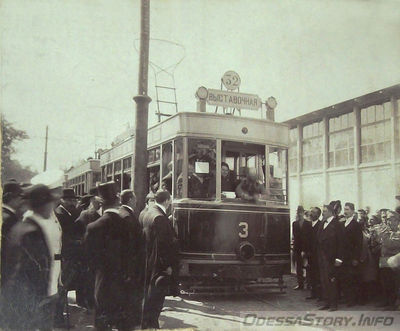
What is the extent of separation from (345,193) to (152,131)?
33.1ft

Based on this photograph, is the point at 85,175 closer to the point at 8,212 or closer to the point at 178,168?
the point at 178,168

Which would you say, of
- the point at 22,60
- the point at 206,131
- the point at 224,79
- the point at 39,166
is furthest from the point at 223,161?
the point at 22,60

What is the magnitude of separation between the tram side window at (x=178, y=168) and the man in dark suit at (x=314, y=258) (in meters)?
2.39

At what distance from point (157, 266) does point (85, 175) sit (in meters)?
8.05

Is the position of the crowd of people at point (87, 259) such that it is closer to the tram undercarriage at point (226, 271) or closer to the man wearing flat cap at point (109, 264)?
the man wearing flat cap at point (109, 264)

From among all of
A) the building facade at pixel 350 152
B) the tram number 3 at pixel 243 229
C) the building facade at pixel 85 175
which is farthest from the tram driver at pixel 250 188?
the building facade at pixel 350 152

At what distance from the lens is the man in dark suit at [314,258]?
6.94 meters

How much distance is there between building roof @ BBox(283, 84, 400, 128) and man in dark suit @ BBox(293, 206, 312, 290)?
183 inches

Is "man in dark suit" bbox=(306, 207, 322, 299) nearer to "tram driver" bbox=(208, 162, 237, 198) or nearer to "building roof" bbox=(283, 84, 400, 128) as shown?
"tram driver" bbox=(208, 162, 237, 198)

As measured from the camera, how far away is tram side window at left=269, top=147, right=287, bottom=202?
7102 millimetres

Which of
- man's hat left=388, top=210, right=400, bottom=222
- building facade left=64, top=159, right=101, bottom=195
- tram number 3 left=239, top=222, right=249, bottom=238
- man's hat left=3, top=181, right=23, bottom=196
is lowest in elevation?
tram number 3 left=239, top=222, right=249, bottom=238

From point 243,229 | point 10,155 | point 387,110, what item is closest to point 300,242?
point 243,229

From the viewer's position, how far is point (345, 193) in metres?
15.5

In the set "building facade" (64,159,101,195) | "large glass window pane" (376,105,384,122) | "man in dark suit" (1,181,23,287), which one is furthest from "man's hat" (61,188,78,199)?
"large glass window pane" (376,105,384,122)
